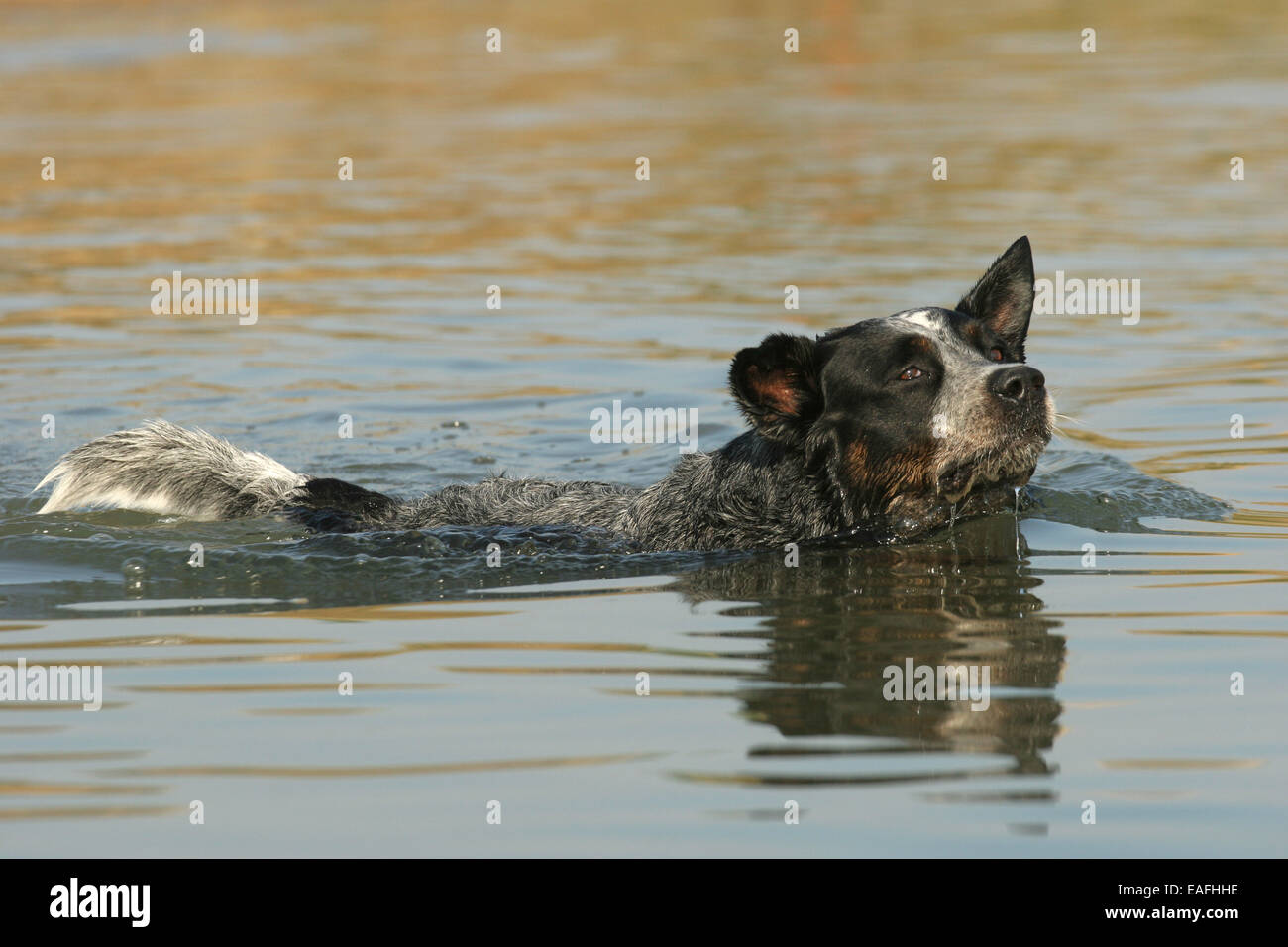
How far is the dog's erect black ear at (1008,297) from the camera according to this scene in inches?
338

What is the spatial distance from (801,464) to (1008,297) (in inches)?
49.1

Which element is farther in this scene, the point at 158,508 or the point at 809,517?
the point at 158,508

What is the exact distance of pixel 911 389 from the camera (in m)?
8.12

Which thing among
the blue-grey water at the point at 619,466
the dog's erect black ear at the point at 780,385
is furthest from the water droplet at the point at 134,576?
the dog's erect black ear at the point at 780,385

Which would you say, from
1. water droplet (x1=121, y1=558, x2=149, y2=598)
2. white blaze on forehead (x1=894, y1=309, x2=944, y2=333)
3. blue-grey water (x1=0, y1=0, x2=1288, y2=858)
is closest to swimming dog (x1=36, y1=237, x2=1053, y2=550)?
white blaze on forehead (x1=894, y1=309, x2=944, y2=333)

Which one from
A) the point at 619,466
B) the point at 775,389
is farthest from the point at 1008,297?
the point at 619,466

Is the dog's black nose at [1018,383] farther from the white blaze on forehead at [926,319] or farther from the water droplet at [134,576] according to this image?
the water droplet at [134,576]

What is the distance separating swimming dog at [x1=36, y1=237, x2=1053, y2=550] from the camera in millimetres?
8086

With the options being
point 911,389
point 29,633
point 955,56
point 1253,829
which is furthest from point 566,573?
point 955,56

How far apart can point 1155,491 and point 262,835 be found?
5949 millimetres

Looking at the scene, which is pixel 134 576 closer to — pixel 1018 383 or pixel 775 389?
pixel 775 389

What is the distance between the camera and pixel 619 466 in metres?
11.8

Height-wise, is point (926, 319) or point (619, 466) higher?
point (926, 319)
